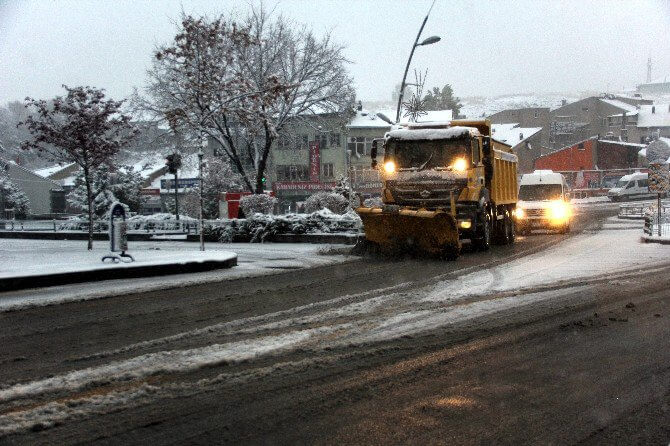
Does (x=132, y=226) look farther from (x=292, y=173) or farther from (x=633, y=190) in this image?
(x=633, y=190)

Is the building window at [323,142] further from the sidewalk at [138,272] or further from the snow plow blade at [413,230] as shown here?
the snow plow blade at [413,230]

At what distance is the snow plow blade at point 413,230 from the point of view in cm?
1672

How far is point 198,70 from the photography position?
3647cm

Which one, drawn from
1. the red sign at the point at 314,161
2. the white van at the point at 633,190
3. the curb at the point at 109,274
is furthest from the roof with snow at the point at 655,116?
the curb at the point at 109,274

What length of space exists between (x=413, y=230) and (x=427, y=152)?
209cm

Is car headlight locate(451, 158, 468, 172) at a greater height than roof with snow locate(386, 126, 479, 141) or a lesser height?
lesser

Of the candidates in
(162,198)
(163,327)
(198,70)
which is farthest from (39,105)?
(162,198)

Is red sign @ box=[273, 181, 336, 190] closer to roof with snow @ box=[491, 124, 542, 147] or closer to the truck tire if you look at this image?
roof with snow @ box=[491, 124, 542, 147]

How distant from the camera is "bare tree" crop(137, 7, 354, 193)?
120ft

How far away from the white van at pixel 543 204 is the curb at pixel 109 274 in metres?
15.2

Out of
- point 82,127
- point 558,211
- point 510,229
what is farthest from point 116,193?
point 510,229

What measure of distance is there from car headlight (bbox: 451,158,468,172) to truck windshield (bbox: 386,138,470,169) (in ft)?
0.27

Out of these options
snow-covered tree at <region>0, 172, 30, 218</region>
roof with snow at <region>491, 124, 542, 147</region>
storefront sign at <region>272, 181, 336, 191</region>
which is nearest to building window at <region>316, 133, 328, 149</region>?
storefront sign at <region>272, 181, 336, 191</region>

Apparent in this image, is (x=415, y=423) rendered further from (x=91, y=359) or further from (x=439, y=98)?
(x=439, y=98)
